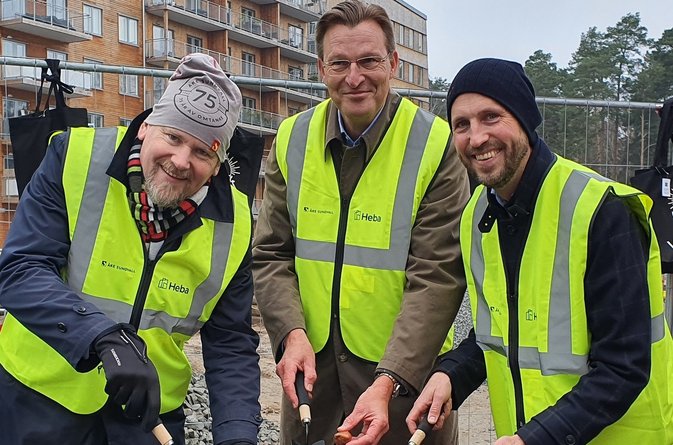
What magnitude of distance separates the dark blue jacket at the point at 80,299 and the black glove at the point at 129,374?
69mm

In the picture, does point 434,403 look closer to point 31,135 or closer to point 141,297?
point 141,297

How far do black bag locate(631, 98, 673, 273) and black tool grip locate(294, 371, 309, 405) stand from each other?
2.38m

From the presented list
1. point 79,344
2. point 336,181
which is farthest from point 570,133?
point 79,344

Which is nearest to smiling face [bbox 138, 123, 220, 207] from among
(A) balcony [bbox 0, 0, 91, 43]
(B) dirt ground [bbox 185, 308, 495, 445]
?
(B) dirt ground [bbox 185, 308, 495, 445]

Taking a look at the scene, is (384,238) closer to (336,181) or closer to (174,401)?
(336,181)

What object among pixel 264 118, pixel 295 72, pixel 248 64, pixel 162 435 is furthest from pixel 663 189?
pixel 295 72

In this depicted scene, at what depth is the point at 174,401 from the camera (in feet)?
10.4

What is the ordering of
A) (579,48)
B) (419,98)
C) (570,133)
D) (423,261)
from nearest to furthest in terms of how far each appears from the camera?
(423,261) → (419,98) → (570,133) → (579,48)

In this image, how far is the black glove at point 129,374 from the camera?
2.53 metres

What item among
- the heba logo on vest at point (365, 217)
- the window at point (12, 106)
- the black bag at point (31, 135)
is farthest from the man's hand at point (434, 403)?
the window at point (12, 106)

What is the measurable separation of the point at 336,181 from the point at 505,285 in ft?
3.17

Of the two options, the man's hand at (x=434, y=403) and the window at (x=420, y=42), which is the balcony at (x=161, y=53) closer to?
the window at (x=420, y=42)

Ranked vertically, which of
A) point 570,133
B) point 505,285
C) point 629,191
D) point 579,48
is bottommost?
point 505,285

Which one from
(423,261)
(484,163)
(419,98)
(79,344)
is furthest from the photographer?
(419,98)
